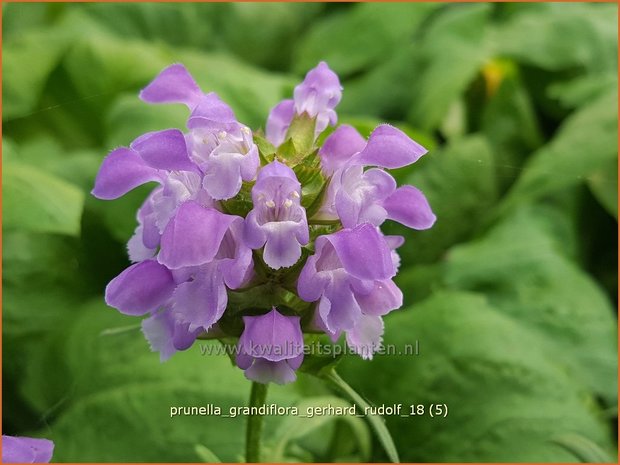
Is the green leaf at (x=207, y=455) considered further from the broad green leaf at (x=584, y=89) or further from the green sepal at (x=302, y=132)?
the broad green leaf at (x=584, y=89)

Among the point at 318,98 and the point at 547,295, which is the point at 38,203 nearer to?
the point at 318,98

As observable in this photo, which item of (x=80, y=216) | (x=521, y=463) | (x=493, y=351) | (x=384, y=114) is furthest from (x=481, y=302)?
(x=384, y=114)

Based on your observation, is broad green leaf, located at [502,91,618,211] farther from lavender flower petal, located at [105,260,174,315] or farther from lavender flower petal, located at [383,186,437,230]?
lavender flower petal, located at [105,260,174,315]

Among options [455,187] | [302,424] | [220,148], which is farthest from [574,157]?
[220,148]

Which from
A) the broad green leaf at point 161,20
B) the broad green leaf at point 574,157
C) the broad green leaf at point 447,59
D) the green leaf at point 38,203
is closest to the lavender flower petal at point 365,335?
the green leaf at point 38,203

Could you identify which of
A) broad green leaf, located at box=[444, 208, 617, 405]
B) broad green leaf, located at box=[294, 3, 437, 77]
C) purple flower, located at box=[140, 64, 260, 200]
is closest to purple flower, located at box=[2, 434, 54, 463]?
purple flower, located at box=[140, 64, 260, 200]

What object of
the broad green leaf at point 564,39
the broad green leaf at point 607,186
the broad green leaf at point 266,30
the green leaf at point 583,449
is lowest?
the broad green leaf at point 266,30
